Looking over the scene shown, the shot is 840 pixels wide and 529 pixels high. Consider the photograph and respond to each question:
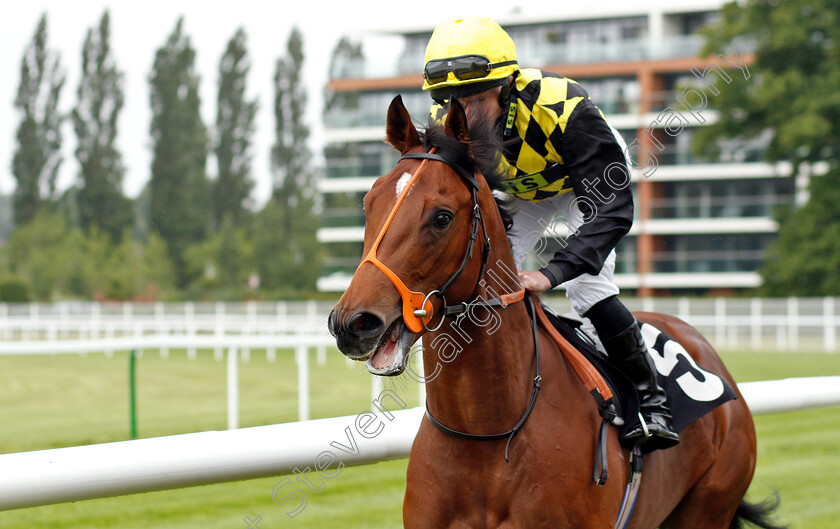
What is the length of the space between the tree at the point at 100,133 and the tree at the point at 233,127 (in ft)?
15.6

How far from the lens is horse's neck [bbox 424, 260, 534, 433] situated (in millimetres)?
2297

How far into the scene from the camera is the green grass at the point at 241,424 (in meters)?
4.86

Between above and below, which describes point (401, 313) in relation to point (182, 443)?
above

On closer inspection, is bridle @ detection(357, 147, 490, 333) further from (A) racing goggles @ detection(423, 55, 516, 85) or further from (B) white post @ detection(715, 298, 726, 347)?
(B) white post @ detection(715, 298, 726, 347)

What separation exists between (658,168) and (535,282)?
3290 centimetres

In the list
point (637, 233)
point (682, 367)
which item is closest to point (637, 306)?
point (637, 233)

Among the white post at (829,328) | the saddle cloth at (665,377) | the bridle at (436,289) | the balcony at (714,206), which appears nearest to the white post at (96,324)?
the white post at (829,328)

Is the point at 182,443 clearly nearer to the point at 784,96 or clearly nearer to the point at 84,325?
the point at 84,325

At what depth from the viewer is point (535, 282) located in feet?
7.83

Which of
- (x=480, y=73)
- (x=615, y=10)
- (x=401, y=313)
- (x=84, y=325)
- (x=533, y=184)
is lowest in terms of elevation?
(x=84, y=325)

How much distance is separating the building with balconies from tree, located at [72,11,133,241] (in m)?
9.22

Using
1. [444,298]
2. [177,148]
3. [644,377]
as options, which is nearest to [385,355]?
[444,298]

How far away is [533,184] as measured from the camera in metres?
2.76

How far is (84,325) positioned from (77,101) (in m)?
19.6
